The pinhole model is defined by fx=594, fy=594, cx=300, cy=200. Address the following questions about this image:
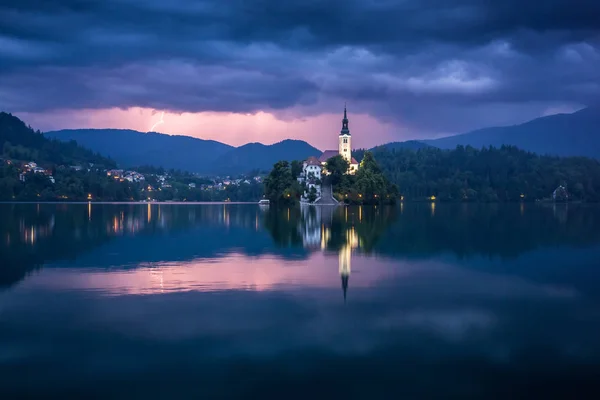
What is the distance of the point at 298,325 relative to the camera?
1544cm

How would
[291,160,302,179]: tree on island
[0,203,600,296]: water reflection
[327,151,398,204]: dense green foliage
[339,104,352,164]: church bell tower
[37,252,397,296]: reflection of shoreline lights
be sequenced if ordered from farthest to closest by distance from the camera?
[339,104,352,164]: church bell tower, [291,160,302,179]: tree on island, [327,151,398,204]: dense green foliage, [0,203,600,296]: water reflection, [37,252,397,296]: reflection of shoreline lights

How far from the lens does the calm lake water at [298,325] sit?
11.2 meters

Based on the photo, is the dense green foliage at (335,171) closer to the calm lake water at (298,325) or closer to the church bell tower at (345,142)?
the church bell tower at (345,142)

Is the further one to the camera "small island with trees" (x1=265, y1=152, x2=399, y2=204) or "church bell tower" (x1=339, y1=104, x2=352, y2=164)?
"church bell tower" (x1=339, y1=104, x2=352, y2=164)

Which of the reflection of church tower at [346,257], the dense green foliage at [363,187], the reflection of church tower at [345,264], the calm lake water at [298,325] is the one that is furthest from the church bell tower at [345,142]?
the calm lake water at [298,325]

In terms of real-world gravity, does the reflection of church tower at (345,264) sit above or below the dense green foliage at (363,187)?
below

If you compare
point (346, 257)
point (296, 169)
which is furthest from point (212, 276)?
point (296, 169)

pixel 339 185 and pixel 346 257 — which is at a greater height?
pixel 339 185

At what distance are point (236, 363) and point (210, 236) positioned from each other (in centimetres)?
3381

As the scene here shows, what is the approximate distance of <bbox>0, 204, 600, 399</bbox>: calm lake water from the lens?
36.6ft

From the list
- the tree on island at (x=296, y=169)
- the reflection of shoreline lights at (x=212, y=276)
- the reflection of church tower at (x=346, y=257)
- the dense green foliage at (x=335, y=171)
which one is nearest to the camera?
the reflection of shoreline lights at (x=212, y=276)

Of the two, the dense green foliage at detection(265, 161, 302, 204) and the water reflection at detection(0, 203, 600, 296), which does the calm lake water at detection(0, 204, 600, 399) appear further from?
the dense green foliage at detection(265, 161, 302, 204)

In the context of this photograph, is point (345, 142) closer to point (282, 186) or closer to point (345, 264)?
point (282, 186)

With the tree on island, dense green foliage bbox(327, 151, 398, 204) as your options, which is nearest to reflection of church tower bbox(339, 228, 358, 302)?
dense green foliage bbox(327, 151, 398, 204)
